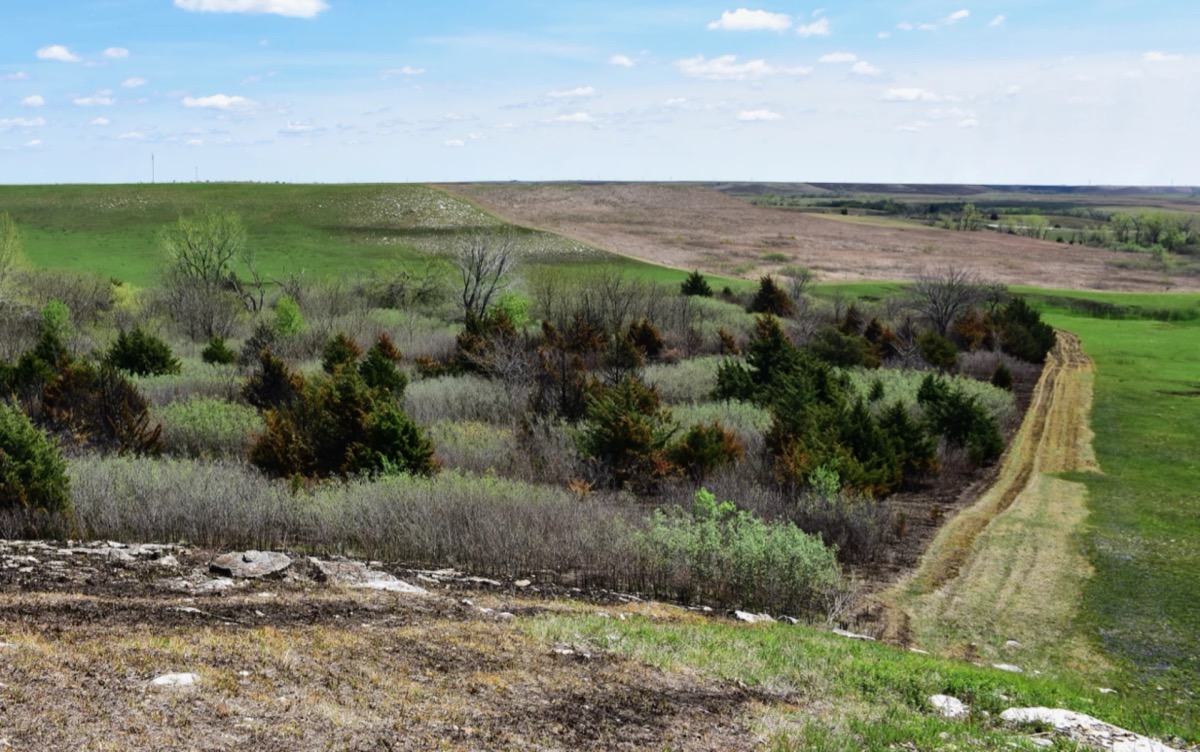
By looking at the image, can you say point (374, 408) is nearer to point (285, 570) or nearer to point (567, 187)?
point (285, 570)

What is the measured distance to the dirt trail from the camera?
12.9 metres

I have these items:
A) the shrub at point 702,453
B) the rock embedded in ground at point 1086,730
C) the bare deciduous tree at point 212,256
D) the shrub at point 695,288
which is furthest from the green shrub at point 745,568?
the shrub at point 695,288

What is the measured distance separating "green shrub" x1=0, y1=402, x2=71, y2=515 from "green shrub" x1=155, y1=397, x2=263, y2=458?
6.98m

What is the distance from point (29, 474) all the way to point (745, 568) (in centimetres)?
999

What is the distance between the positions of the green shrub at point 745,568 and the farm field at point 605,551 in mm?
45

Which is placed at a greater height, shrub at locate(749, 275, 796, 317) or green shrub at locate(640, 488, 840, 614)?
shrub at locate(749, 275, 796, 317)

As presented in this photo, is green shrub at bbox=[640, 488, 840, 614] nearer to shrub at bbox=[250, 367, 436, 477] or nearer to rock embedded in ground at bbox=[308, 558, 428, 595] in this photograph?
rock embedded in ground at bbox=[308, 558, 428, 595]

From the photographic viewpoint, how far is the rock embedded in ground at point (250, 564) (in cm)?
1059

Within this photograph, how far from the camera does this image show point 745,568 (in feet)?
43.1

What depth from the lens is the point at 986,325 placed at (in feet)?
158

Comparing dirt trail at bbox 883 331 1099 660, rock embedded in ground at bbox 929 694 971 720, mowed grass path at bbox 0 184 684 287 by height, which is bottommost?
dirt trail at bbox 883 331 1099 660

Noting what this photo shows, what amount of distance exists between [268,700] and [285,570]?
453 cm

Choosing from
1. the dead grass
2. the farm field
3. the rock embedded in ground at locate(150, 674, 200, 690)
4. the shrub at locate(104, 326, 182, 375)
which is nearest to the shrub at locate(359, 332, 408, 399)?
the farm field

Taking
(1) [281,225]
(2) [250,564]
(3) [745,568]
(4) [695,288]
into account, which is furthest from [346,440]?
(1) [281,225]
